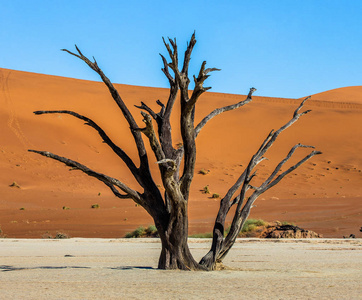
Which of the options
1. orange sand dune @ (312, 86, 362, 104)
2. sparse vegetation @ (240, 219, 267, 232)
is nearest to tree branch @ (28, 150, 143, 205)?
sparse vegetation @ (240, 219, 267, 232)

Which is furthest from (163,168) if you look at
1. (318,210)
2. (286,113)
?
(286,113)

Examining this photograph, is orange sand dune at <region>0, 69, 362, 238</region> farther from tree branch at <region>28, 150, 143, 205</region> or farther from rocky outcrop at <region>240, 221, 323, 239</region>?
tree branch at <region>28, 150, 143, 205</region>

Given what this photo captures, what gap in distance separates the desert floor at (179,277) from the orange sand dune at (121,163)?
33.3 ft

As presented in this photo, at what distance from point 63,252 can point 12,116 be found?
37.4 metres

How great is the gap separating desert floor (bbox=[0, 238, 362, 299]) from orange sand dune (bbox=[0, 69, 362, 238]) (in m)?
10.1

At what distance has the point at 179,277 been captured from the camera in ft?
26.2

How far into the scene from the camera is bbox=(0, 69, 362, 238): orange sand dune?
87.8ft

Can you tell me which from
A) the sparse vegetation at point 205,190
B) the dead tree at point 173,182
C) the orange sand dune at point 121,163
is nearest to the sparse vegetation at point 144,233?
the orange sand dune at point 121,163

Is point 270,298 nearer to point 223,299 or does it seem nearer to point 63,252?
point 223,299

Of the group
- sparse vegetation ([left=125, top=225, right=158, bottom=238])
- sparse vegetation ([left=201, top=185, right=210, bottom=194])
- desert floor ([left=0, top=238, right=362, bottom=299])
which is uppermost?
sparse vegetation ([left=201, top=185, right=210, bottom=194])

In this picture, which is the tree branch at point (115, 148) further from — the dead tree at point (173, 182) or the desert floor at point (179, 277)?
the desert floor at point (179, 277)

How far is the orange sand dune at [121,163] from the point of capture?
26766mm

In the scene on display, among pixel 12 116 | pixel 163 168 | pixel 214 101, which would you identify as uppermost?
pixel 214 101

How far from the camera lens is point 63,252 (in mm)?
14008
